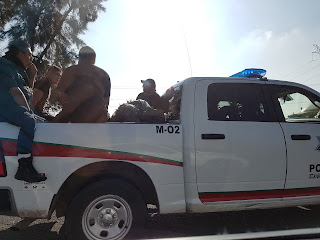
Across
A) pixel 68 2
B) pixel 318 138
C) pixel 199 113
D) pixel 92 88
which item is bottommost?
pixel 318 138

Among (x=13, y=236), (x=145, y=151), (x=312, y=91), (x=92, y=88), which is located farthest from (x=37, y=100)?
(x=312, y=91)

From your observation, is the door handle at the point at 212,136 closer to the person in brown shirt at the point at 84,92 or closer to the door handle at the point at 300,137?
the door handle at the point at 300,137

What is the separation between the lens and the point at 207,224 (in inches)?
167

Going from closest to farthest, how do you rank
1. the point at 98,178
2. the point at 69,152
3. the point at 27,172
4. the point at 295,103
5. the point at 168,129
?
the point at 27,172
the point at 69,152
the point at 98,178
the point at 168,129
the point at 295,103

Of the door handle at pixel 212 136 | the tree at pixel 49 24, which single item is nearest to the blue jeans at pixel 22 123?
the door handle at pixel 212 136

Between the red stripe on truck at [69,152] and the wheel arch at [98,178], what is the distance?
83mm

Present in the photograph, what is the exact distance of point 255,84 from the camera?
3939mm

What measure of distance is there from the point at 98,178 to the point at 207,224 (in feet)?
6.01

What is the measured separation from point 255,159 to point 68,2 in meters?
16.4

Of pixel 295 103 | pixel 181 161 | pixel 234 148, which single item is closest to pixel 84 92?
pixel 181 161

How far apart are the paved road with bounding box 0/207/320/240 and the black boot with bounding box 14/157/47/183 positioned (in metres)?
Result: 1.16

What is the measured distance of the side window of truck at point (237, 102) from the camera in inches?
146

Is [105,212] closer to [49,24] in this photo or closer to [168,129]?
[168,129]

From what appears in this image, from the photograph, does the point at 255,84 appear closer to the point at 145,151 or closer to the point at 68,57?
the point at 145,151
